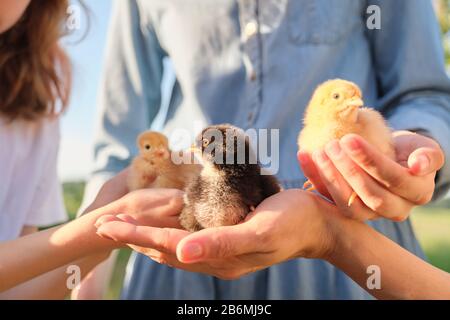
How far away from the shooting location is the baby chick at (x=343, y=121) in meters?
1.13

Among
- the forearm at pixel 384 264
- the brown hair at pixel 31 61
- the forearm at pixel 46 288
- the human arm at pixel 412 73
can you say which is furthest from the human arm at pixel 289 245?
the brown hair at pixel 31 61

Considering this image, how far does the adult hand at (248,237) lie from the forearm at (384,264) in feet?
0.13

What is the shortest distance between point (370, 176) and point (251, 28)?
0.78 m

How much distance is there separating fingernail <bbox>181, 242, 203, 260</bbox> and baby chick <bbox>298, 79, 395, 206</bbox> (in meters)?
0.32

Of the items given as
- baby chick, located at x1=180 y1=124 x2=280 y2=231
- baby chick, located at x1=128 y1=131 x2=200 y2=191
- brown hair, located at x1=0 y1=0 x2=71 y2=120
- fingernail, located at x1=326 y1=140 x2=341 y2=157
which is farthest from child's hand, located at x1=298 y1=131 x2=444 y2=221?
brown hair, located at x1=0 y1=0 x2=71 y2=120

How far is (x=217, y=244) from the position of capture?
955 mm

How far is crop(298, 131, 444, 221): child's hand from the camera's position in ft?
3.22

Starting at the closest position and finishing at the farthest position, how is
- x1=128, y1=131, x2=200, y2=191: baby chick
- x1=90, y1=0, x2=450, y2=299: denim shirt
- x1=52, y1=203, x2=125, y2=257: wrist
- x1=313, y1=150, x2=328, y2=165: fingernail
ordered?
x1=313, y1=150, x2=328, y2=165: fingernail < x1=52, y1=203, x2=125, y2=257: wrist < x1=128, y1=131, x2=200, y2=191: baby chick < x1=90, y1=0, x2=450, y2=299: denim shirt

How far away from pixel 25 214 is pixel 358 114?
1.30 metres

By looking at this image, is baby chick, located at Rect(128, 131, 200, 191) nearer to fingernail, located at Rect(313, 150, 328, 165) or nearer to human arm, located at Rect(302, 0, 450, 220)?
fingernail, located at Rect(313, 150, 328, 165)

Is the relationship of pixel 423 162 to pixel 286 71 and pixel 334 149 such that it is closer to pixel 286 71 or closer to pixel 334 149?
pixel 334 149

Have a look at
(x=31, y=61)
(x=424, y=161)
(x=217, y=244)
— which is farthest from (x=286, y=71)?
(x=31, y=61)
